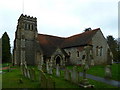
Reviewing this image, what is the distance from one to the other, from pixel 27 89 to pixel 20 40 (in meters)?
21.7

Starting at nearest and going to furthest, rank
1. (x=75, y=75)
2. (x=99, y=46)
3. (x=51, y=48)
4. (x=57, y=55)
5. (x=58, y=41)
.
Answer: (x=75, y=75)
(x=57, y=55)
(x=99, y=46)
(x=51, y=48)
(x=58, y=41)

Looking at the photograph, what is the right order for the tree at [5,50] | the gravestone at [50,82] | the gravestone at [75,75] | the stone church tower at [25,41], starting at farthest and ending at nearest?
1. the tree at [5,50]
2. the stone church tower at [25,41]
3. the gravestone at [75,75]
4. the gravestone at [50,82]

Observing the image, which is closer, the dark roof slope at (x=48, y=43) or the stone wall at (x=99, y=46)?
the stone wall at (x=99, y=46)

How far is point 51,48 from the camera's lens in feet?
89.1

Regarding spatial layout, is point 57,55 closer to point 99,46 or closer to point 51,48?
point 51,48

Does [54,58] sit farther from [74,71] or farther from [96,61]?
[74,71]

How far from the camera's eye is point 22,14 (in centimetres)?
2769

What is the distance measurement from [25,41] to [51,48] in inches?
266

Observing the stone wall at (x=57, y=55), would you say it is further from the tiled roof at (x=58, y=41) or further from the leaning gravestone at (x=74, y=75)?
the leaning gravestone at (x=74, y=75)

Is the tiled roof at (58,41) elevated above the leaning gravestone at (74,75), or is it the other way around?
the tiled roof at (58,41)

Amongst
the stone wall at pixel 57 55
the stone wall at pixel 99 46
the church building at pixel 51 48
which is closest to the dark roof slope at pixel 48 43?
the church building at pixel 51 48

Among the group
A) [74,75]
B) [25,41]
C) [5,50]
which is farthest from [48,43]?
[5,50]

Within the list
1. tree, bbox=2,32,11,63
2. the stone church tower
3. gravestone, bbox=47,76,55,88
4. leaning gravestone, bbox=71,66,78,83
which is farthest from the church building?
tree, bbox=2,32,11,63

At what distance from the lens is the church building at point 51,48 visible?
78.7 feet
